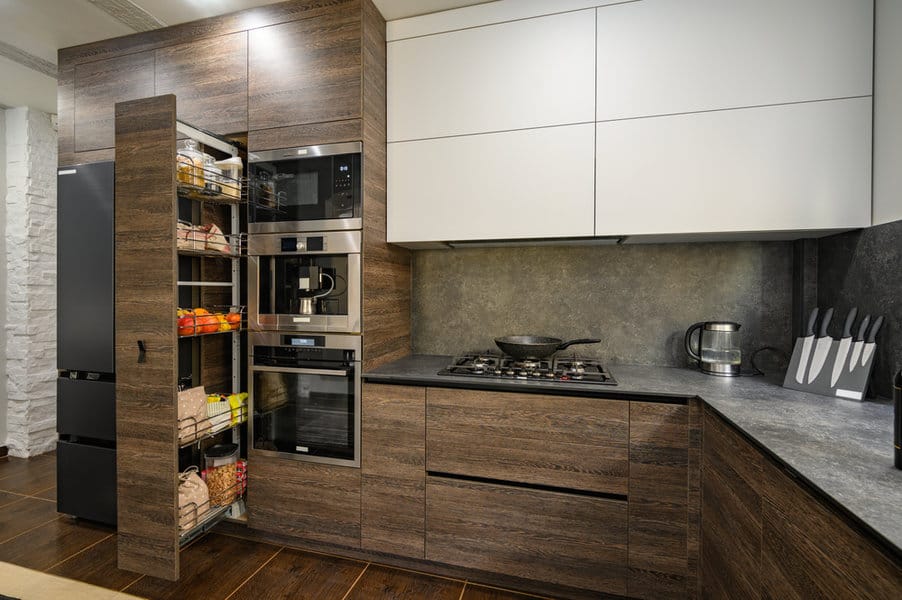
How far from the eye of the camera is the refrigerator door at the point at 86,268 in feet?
6.95

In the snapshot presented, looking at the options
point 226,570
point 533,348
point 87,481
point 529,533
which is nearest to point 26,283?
point 87,481

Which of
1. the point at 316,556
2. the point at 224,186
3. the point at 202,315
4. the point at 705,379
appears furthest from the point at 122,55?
the point at 705,379

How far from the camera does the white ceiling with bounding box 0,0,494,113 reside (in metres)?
2.02

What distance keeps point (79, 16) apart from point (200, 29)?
615mm

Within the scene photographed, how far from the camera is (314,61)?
1964 millimetres

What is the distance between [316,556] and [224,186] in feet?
6.02

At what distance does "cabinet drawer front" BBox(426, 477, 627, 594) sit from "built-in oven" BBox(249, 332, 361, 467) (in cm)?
48

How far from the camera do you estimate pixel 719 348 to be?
1929 mm

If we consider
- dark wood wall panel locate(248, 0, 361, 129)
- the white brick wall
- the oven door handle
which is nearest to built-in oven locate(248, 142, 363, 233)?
dark wood wall panel locate(248, 0, 361, 129)

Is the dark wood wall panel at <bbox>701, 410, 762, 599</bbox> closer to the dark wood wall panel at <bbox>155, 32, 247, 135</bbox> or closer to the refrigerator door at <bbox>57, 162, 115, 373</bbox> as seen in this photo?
the dark wood wall panel at <bbox>155, 32, 247, 135</bbox>

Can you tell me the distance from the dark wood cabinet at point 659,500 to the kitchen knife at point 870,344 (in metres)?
0.63

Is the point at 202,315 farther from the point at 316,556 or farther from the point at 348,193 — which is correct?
the point at 316,556

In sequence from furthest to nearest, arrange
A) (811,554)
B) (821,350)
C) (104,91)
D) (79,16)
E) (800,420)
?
1. (104,91)
2. (79,16)
3. (821,350)
4. (800,420)
5. (811,554)

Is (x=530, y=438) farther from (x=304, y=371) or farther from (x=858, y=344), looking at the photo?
(x=858, y=344)
